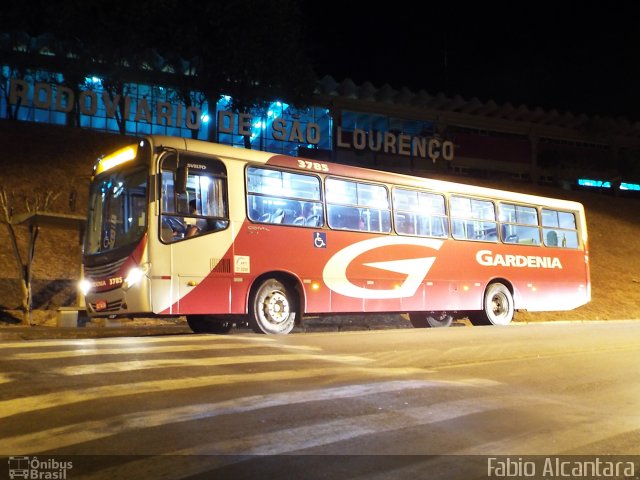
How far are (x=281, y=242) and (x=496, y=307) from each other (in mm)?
7219

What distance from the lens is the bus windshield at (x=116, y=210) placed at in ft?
34.3

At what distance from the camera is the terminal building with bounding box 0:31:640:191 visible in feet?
107

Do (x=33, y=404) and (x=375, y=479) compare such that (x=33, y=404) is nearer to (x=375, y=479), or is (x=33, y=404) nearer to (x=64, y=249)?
(x=375, y=479)

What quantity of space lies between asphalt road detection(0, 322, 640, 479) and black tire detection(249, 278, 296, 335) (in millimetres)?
1659

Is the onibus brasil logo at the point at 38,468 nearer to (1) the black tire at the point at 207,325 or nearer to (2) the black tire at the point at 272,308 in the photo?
(2) the black tire at the point at 272,308

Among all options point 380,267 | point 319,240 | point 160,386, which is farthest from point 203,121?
point 160,386

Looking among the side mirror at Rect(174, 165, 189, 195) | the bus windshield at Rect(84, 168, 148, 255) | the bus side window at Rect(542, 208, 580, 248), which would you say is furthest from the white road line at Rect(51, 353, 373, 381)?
the bus side window at Rect(542, 208, 580, 248)

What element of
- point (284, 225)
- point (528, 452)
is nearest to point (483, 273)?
point (284, 225)

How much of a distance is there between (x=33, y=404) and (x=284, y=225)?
673 cm

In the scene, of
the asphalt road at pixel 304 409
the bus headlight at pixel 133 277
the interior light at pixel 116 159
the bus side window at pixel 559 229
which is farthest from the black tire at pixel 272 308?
the bus side window at pixel 559 229

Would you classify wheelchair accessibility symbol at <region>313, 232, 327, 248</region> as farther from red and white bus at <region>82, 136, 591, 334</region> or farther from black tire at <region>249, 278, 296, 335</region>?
black tire at <region>249, 278, 296, 335</region>

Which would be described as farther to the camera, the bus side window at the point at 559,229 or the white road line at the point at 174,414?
the bus side window at the point at 559,229

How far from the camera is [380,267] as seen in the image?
13453mm

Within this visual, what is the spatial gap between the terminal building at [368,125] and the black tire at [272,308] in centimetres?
2308
